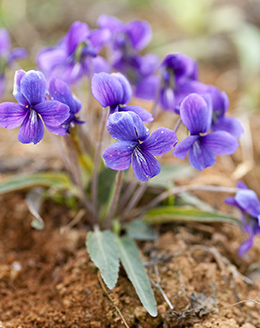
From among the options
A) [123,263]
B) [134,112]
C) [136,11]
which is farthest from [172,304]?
[136,11]

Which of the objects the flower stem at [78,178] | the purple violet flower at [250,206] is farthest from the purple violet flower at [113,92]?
the purple violet flower at [250,206]

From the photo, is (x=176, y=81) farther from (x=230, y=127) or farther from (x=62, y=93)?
(x=62, y=93)

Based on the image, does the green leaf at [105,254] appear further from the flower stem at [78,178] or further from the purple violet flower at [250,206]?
the purple violet flower at [250,206]

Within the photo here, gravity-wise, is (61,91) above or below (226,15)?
above

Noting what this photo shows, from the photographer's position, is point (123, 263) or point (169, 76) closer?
point (123, 263)

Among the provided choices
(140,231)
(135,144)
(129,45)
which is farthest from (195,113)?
(129,45)

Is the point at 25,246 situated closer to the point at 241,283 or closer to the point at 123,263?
the point at 123,263

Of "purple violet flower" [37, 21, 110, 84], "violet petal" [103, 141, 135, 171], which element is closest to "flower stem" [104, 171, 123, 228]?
"violet petal" [103, 141, 135, 171]
